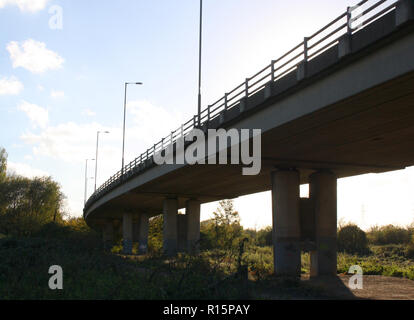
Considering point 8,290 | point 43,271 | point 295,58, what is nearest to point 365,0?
point 295,58

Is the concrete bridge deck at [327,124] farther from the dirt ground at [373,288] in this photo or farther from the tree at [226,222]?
the tree at [226,222]

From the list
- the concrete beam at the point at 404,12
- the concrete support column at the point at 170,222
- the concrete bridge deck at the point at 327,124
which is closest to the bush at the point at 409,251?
the concrete bridge deck at the point at 327,124

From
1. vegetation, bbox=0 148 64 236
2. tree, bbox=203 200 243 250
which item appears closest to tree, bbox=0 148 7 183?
vegetation, bbox=0 148 64 236

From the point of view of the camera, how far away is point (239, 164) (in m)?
29.5

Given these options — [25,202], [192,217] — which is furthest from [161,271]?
[25,202]

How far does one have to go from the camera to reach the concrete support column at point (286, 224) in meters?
26.1

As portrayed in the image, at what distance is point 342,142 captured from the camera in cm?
2219

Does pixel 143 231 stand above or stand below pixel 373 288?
above

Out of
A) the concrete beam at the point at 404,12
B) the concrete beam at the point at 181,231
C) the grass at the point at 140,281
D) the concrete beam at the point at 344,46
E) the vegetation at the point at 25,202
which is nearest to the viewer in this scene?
the concrete beam at the point at 404,12

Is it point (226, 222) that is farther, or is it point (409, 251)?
point (226, 222)

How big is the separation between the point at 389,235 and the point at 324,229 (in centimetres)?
3939

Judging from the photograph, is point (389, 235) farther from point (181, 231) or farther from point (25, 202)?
point (25, 202)

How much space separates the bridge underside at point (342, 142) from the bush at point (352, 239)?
20186 mm
